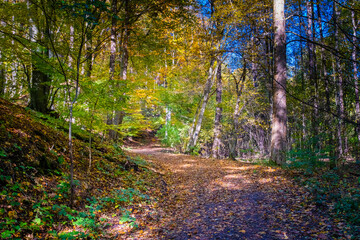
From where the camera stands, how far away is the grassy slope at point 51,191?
297cm

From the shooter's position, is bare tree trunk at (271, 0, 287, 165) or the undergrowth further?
bare tree trunk at (271, 0, 287, 165)

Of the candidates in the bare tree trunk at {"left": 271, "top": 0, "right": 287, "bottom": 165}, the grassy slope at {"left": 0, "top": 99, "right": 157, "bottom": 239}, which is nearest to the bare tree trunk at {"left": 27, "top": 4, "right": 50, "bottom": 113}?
the grassy slope at {"left": 0, "top": 99, "right": 157, "bottom": 239}

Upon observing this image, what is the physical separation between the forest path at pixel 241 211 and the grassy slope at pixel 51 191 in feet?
2.58

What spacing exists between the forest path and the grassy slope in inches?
31.0

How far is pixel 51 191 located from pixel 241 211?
3.85 metres

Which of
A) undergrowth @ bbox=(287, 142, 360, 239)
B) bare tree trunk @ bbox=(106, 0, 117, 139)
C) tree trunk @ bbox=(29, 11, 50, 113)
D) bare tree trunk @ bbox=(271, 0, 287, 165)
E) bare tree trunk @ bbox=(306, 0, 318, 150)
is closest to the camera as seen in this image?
undergrowth @ bbox=(287, 142, 360, 239)

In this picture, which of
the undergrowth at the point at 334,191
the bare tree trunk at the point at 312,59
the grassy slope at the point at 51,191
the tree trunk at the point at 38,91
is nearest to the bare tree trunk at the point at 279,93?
the bare tree trunk at the point at 312,59

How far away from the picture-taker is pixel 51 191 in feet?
12.4

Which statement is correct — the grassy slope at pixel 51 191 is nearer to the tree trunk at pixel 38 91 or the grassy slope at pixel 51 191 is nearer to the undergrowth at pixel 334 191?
the tree trunk at pixel 38 91

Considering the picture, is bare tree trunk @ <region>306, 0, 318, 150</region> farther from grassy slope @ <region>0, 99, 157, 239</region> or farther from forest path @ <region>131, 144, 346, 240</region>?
grassy slope @ <region>0, 99, 157, 239</region>

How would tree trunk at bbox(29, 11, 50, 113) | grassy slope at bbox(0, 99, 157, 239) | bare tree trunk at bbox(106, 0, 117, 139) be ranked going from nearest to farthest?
1. grassy slope at bbox(0, 99, 157, 239)
2. tree trunk at bbox(29, 11, 50, 113)
3. bare tree trunk at bbox(106, 0, 117, 139)

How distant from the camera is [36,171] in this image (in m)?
3.98

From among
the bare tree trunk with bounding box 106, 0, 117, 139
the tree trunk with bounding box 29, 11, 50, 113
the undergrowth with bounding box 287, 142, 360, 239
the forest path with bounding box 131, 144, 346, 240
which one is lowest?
the forest path with bounding box 131, 144, 346, 240

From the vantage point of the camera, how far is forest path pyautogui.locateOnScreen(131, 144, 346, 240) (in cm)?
345
